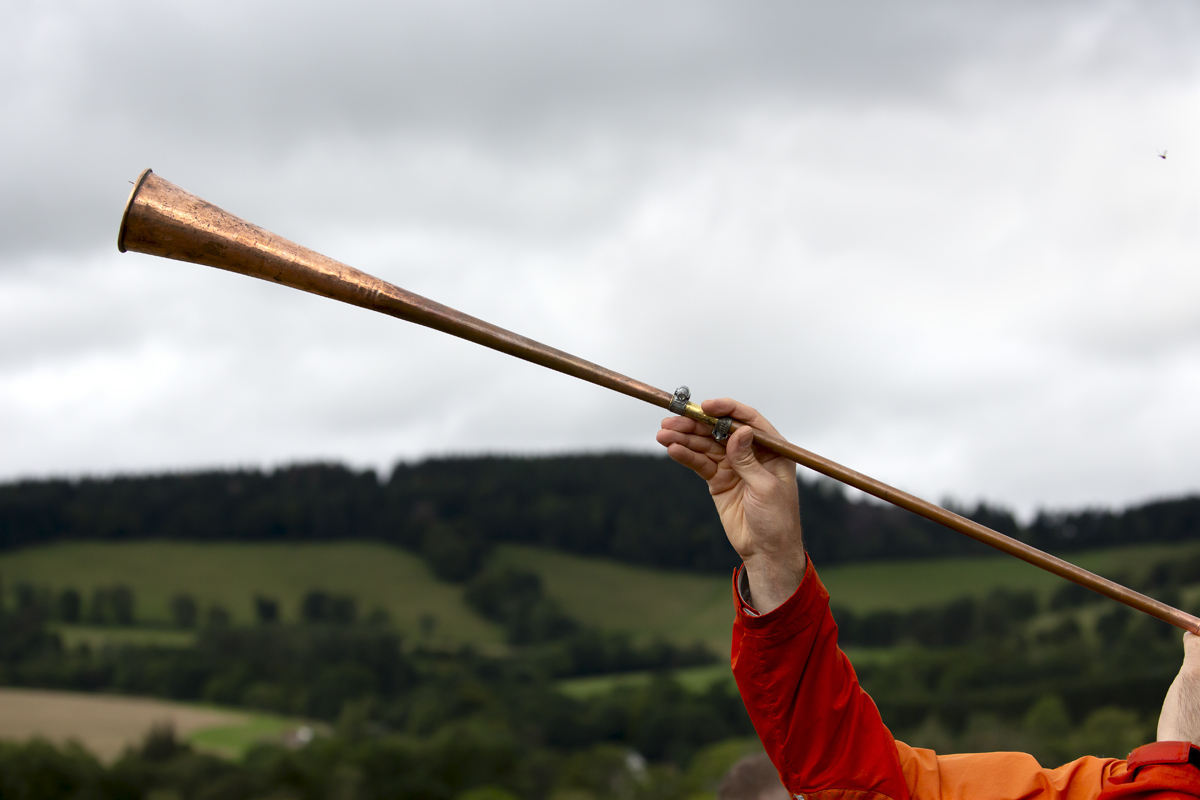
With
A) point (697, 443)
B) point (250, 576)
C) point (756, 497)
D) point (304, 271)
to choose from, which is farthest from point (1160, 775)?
point (250, 576)

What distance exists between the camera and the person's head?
656 cm

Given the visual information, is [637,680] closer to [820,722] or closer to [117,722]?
[117,722]

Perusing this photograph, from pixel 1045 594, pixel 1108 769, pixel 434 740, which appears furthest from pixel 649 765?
pixel 1108 769

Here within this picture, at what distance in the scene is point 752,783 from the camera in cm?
671

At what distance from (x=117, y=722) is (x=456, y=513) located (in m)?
35.3

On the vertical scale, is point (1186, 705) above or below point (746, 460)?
below

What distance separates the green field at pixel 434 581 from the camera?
79.8 metres

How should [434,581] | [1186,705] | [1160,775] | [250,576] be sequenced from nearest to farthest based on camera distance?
[1160,775], [1186,705], [250,576], [434,581]

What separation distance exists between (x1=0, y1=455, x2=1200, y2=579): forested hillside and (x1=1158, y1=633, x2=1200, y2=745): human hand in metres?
76.3

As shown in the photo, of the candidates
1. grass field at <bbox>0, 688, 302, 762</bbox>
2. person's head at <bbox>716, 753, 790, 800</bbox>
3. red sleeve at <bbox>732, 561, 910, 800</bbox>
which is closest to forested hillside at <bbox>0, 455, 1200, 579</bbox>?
grass field at <bbox>0, 688, 302, 762</bbox>

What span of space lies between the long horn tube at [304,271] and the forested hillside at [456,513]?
77.1 meters

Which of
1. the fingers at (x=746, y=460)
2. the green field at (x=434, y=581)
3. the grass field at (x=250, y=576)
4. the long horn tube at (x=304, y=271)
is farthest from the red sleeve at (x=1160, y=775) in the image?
the grass field at (x=250, y=576)

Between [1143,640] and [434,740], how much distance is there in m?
53.6

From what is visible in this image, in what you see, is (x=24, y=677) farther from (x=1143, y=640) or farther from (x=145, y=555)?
(x=1143, y=640)
